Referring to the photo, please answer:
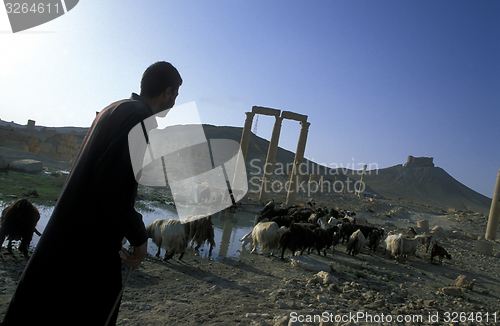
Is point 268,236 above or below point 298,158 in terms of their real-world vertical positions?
below

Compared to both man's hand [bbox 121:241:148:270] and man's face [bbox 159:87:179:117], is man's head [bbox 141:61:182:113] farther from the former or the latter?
man's hand [bbox 121:241:148:270]

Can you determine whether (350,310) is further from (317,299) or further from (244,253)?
(244,253)

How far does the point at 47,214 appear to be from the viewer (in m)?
8.63

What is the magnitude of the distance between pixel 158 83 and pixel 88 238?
1.15m

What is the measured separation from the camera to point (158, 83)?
206 cm

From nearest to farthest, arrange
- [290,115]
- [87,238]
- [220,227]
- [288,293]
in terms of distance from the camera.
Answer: [87,238]
[288,293]
[220,227]
[290,115]

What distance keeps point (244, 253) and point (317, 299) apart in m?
3.69

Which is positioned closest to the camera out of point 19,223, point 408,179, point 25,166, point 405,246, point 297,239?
point 19,223

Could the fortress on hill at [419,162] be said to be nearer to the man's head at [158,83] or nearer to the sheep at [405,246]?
the sheep at [405,246]

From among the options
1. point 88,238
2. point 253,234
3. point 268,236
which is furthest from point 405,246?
point 88,238

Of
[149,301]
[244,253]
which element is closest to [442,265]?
[244,253]

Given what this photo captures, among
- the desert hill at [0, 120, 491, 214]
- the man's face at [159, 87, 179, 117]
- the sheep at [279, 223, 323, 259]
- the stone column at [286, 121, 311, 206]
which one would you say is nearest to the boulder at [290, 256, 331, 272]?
the sheep at [279, 223, 323, 259]

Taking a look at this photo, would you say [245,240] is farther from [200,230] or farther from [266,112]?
[266,112]

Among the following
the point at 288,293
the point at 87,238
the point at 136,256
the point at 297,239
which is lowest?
the point at 288,293
